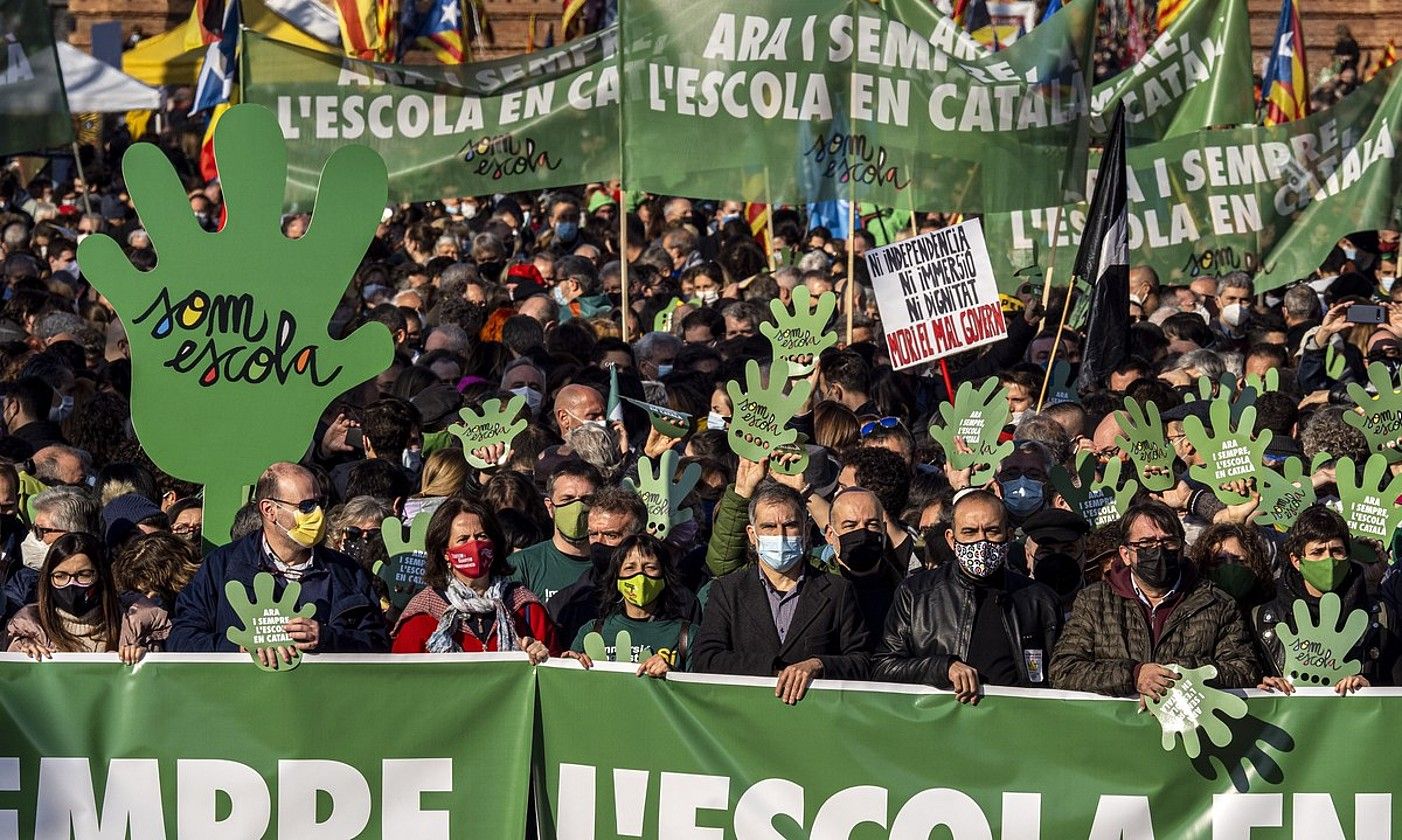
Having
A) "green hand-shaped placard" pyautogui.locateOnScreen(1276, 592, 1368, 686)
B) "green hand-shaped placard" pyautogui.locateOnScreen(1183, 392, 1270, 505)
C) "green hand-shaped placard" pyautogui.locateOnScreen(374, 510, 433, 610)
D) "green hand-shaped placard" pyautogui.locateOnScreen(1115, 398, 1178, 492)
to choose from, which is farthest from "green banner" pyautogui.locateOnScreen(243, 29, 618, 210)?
"green hand-shaped placard" pyautogui.locateOnScreen(1276, 592, 1368, 686)

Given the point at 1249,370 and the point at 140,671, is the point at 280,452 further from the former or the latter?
the point at 1249,370

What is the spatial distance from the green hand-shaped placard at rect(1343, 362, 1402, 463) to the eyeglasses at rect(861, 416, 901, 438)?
1.62 meters

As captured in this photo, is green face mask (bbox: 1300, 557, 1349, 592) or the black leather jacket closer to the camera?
the black leather jacket

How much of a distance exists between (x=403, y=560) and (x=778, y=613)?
132cm

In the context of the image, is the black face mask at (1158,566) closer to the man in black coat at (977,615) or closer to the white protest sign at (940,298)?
the man in black coat at (977,615)

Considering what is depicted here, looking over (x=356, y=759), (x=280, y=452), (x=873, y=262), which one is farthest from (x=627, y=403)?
(x=356, y=759)

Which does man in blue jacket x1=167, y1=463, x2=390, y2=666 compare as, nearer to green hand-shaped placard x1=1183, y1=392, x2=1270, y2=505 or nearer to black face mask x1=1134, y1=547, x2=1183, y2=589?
black face mask x1=1134, y1=547, x2=1183, y2=589

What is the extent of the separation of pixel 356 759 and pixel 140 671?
23.7 inches

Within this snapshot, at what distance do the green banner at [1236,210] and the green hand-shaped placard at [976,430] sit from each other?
543 centimetres

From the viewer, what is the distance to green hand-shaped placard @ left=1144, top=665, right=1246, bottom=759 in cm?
540

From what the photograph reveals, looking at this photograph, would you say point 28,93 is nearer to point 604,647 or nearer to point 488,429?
point 488,429

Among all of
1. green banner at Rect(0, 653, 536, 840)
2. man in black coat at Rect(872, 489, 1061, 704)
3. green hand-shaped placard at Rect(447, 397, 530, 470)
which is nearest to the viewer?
green banner at Rect(0, 653, 536, 840)

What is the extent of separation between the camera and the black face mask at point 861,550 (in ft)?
21.1

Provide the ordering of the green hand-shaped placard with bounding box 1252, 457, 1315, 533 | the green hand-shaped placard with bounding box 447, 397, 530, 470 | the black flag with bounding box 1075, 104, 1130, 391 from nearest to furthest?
1. the green hand-shaped placard with bounding box 1252, 457, 1315, 533
2. the green hand-shaped placard with bounding box 447, 397, 530, 470
3. the black flag with bounding box 1075, 104, 1130, 391
